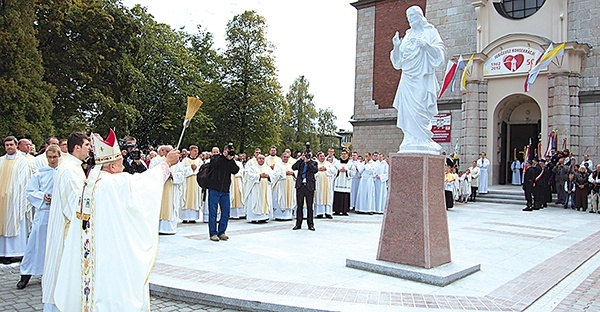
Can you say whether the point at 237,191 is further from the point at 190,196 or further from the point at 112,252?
the point at 112,252

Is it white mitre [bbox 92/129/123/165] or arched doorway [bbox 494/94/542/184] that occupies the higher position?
arched doorway [bbox 494/94/542/184]

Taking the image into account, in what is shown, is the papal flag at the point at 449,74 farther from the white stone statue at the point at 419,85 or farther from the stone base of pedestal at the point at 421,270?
the stone base of pedestal at the point at 421,270

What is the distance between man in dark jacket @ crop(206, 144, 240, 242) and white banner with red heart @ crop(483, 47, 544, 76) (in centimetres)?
1600

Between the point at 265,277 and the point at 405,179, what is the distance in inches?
95.6

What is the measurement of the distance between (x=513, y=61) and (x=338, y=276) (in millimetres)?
17803

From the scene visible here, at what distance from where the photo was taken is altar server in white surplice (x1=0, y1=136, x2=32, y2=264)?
25.0 feet

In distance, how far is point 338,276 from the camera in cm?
670

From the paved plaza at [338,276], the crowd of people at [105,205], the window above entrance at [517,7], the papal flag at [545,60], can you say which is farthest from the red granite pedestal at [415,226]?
the window above entrance at [517,7]

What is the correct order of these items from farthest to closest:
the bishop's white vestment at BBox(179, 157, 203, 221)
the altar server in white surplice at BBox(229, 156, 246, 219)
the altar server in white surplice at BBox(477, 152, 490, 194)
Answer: the altar server in white surplice at BBox(477, 152, 490, 194), the altar server in white surplice at BBox(229, 156, 246, 219), the bishop's white vestment at BBox(179, 157, 203, 221)

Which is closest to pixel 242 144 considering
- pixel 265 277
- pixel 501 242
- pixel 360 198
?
pixel 360 198

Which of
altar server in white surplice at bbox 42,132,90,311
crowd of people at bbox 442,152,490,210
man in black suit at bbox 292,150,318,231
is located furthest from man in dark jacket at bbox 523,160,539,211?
altar server in white surplice at bbox 42,132,90,311

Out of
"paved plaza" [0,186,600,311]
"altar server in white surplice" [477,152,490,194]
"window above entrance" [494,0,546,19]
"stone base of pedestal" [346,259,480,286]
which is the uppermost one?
"window above entrance" [494,0,546,19]

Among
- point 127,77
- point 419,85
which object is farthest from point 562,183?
point 127,77

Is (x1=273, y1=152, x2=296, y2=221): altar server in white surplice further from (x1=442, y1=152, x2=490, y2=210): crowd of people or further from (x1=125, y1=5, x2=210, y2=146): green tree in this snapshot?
(x1=125, y1=5, x2=210, y2=146): green tree
